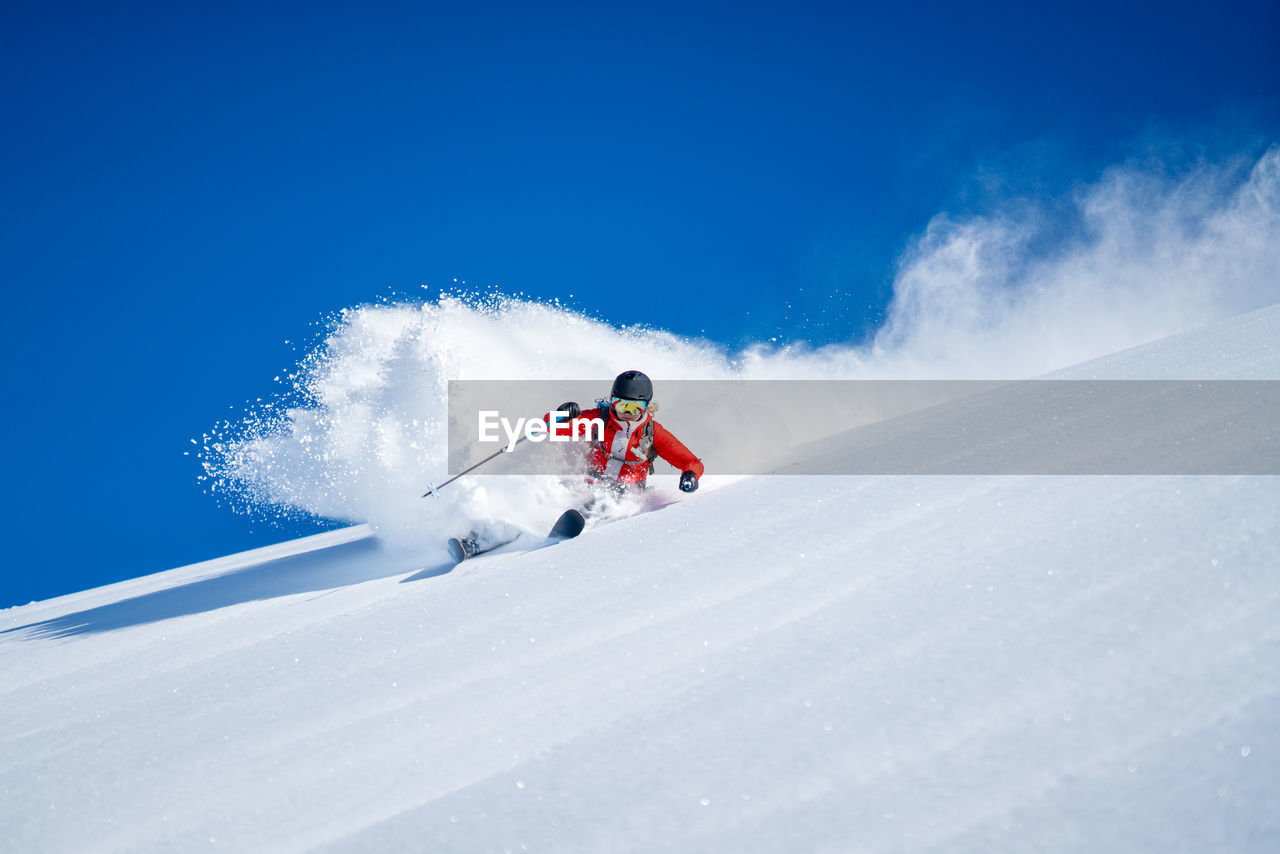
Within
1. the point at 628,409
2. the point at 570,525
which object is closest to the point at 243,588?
the point at 570,525

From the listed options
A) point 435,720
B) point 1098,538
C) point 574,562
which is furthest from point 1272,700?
point 574,562

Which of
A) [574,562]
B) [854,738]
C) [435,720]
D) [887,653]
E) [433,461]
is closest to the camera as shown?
[854,738]

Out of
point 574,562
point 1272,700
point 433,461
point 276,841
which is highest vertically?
point 433,461

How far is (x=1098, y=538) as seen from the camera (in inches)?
94.8

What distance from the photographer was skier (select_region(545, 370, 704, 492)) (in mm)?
5148

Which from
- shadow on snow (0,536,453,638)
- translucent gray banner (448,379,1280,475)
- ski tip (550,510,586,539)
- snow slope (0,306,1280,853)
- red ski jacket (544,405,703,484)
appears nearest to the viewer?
snow slope (0,306,1280,853)

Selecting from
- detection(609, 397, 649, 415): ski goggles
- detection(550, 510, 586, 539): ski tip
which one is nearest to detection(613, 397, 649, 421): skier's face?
detection(609, 397, 649, 415): ski goggles

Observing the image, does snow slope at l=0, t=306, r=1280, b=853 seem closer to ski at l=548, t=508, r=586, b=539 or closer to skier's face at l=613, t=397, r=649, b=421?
ski at l=548, t=508, r=586, b=539

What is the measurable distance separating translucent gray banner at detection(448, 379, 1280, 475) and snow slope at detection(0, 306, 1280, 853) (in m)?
0.36

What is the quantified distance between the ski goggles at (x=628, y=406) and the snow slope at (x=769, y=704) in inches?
71.5

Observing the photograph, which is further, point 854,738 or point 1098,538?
point 1098,538

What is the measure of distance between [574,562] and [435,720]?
56.5 inches

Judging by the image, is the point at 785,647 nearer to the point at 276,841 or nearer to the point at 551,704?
the point at 551,704

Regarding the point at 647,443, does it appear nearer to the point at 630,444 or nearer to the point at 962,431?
the point at 630,444
